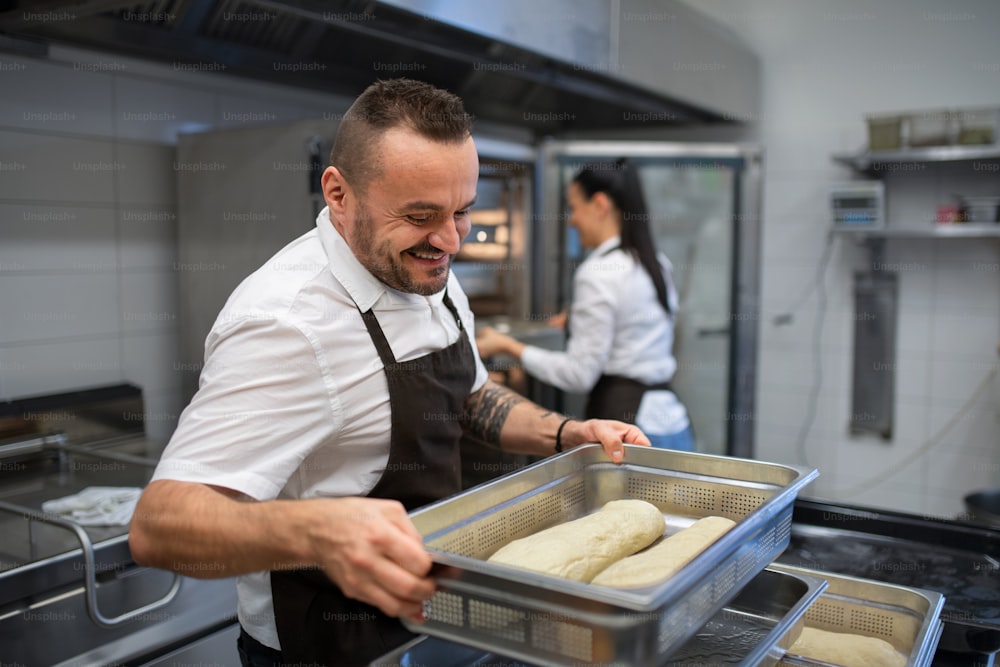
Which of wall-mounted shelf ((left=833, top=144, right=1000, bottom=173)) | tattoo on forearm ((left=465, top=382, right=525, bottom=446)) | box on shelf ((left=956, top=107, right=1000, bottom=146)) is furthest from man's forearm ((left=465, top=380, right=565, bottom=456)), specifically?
box on shelf ((left=956, top=107, right=1000, bottom=146))

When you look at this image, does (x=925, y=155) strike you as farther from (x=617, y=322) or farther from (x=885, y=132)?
(x=617, y=322)

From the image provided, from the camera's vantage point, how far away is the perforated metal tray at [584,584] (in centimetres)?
84

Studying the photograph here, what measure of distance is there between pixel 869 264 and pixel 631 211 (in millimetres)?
1845

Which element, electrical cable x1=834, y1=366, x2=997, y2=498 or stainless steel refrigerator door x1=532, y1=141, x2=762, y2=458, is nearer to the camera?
stainless steel refrigerator door x1=532, y1=141, x2=762, y2=458

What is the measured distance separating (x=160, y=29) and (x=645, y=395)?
1.98 m

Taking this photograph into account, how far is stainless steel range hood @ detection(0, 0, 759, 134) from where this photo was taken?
2.33 meters

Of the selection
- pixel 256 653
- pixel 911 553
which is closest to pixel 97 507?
pixel 256 653

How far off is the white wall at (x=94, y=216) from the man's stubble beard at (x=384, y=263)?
1.56 m

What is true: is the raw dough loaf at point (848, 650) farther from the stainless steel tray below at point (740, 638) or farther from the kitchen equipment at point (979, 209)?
the kitchen equipment at point (979, 209)

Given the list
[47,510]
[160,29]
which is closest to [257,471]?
[47,510]

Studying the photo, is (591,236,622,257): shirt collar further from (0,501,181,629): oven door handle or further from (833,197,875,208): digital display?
(0,501,181,629): oven door handle

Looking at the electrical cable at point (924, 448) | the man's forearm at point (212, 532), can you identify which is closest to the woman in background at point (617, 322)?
the electrical cable at point (924, 448)

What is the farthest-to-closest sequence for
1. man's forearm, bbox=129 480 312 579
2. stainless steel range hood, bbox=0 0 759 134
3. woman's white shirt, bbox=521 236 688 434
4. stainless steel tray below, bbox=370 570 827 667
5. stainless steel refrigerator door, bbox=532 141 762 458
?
stainless steel refrigerator door, bbox=532 141 762 458, woman's white shirt, bbox=521 236 688 434, stainless steel range hood, bbox=0 0 759 134, stainless steel tray below, bbox=370 570 827 667, man's forearm, bbox=129 480 312 579

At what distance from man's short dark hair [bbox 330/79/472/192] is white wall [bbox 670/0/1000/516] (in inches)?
135
